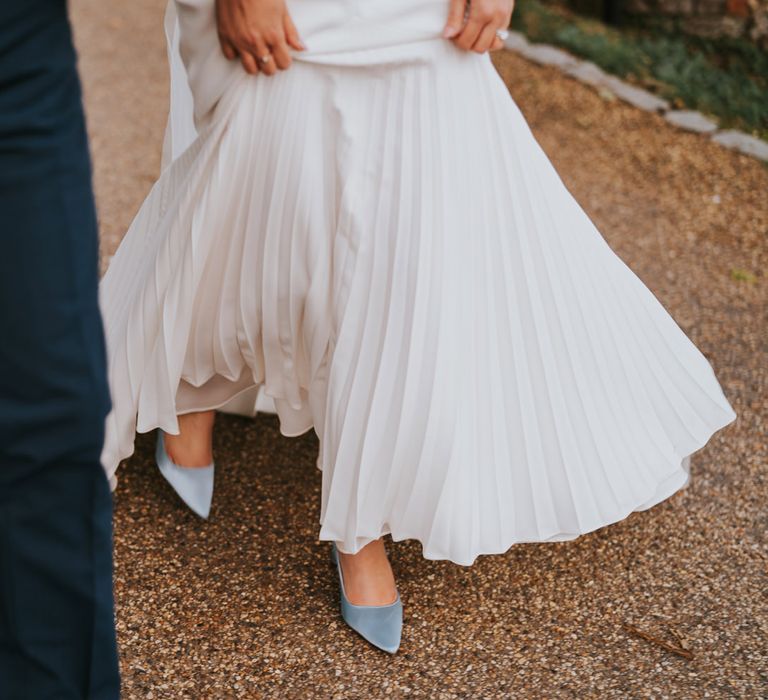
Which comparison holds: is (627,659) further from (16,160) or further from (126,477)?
(16,160)

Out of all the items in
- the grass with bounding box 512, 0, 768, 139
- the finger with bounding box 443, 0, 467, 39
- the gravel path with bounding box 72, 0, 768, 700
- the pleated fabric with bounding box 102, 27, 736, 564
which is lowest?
the gravel path with bounding box 72, 0, 768, 700

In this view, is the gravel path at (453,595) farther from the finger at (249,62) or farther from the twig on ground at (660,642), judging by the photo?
the finger at (249,62)

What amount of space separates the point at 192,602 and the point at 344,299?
73 centimetres

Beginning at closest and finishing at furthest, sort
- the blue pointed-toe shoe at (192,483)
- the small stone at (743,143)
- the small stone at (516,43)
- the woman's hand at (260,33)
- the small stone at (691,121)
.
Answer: the woman's hand at (260,33) → the blue pointed-toe shoe at (192,483) → the small stone at (743,143) → the small stone at (691,121) → the small stone at (516,43)

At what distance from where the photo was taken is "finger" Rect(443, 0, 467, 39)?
190 cm

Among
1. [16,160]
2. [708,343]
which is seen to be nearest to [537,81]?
[708,343]

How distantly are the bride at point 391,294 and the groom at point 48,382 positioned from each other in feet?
2.11

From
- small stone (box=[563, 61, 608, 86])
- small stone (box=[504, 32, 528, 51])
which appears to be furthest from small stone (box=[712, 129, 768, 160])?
small stone (box=[504, 32, 528, 51])

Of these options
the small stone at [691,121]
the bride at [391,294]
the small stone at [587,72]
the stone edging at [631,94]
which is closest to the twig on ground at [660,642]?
the bride at [391,294]

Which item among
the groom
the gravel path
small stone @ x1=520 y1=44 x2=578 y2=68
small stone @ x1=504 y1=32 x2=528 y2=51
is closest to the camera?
the groom

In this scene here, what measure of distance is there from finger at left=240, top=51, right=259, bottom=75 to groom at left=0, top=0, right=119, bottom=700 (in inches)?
25.3

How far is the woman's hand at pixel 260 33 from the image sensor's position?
1869mm

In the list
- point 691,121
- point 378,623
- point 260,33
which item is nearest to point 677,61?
point 691,121

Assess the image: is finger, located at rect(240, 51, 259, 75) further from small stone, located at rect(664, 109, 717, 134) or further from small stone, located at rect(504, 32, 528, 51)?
small stone, located at rect(504, 32, 528, 51)
